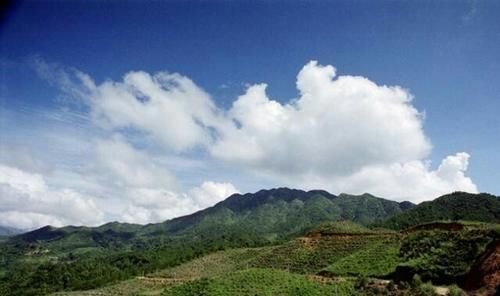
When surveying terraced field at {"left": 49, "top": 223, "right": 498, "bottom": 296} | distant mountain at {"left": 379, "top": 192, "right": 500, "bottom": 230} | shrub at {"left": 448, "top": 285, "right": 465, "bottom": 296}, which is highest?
distant mountain at {"left": 379, "top": 192, "right": 500, "bottom": 230}

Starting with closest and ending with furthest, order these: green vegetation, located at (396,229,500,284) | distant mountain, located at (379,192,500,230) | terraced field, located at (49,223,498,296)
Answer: green vegetation, located at (396,229,500,284) → terraced field, located at (49,223,498,296) → distant mountain, located at (379,192,500,230)

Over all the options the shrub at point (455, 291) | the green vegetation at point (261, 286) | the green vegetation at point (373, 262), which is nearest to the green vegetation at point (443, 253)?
the green vegetation at point (373, 262)

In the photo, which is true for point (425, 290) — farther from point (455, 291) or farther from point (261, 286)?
point (261, 286)

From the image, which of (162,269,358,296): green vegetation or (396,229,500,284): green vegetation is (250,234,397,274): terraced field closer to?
(396,229,500,284): green vegetation

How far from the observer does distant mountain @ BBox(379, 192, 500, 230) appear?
96.4m

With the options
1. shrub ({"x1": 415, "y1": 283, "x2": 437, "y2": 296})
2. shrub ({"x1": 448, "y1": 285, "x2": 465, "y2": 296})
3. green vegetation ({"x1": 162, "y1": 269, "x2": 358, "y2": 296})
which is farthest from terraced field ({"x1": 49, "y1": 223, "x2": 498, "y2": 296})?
shrub ({"x1": 448, "y1": 285, "x2": 465, "y2": 296})

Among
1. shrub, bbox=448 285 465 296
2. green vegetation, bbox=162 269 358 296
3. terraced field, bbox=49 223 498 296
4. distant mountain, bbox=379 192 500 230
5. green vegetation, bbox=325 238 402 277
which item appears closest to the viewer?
shrub, bbox=448 285 465 296

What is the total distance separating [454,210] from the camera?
104 metres

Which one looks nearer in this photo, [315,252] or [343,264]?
[343,264]

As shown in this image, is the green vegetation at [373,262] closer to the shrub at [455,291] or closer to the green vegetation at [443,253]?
the green vegetation at [443,253]

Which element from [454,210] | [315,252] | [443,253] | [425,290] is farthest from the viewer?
[454,210]

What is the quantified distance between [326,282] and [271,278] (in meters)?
4.69

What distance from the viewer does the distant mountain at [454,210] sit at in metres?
96.4

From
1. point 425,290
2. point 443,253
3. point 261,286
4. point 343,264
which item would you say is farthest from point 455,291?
point 261,286
